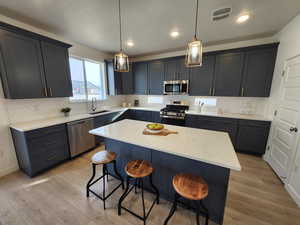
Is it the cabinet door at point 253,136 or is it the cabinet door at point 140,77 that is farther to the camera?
the cabinet door at point 140,77

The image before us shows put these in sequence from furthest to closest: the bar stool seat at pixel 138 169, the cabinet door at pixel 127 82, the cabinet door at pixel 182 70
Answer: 1. the cabinet door at pixel 127 82
2. the cabinet door at pixel 182 70
3. the bar stool seat at pixel 138 169

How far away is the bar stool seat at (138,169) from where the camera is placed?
1.39 metres

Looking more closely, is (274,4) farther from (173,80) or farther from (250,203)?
(250,203)

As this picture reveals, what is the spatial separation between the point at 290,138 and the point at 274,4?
215 cm

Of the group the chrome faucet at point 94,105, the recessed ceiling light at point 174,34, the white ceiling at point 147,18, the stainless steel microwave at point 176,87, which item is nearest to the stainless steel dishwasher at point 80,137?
the chrome faucet at point 94,105

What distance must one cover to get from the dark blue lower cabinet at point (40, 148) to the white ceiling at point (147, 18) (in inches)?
79.6

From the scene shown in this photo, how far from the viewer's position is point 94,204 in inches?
67.2

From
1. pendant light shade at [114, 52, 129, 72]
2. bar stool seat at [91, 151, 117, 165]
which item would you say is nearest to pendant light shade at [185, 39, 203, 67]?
pendant light shade at [114, 52, 129, 72]

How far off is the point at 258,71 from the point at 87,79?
4.59 metres

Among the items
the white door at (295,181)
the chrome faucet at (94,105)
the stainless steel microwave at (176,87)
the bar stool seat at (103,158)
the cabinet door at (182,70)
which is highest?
the cabinet door at (182,70)

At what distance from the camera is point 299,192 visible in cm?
173

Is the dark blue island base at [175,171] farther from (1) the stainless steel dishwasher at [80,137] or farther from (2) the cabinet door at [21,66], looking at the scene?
(2) the cabinet door at [21,66]

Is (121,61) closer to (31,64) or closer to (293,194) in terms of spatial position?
(31,64)

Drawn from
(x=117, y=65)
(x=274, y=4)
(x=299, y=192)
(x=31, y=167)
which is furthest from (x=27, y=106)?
(x=299, y=192)
